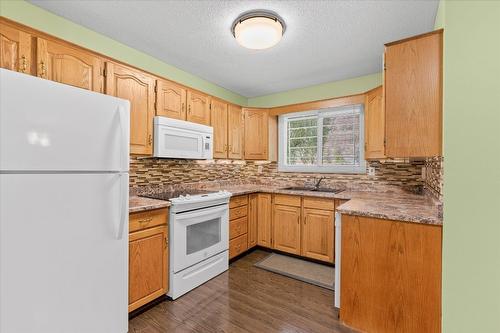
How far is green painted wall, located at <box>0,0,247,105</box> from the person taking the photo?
66.1 inches

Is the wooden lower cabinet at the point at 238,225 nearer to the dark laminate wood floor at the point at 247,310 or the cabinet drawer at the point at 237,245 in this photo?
the cabinet drawer at the point at 237,245

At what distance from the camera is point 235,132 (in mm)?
3379

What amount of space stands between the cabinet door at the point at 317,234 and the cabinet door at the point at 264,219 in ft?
1.64

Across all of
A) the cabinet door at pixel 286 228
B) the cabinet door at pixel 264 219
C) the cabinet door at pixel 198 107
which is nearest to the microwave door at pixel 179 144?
the cabinet door at pixel 198 107

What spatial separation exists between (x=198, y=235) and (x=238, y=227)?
2.46ft

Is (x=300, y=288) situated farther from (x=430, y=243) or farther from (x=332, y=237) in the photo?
(x=430, y=243)

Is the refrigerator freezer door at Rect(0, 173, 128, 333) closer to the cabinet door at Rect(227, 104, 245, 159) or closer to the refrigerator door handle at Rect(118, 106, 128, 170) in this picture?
the refrigerator door handle at Rect(118, 106, 128, 170)

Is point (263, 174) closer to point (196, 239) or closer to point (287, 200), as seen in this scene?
point (287, 200)

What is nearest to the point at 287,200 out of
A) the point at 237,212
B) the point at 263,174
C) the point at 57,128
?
the point at 237,212

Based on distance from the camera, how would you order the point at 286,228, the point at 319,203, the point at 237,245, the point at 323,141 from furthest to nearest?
the point at 323,141 < the point at 286,228 < the point at 237,245 < the point at 319,203

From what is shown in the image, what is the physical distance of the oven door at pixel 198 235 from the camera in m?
2.08

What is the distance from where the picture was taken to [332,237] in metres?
2.68

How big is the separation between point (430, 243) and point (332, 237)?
1.30 m

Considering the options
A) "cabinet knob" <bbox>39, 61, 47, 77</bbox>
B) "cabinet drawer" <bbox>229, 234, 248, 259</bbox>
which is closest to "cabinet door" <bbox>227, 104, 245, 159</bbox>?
"cabinet drawer" <bbox>229, 234, 248, 259</bbox>
